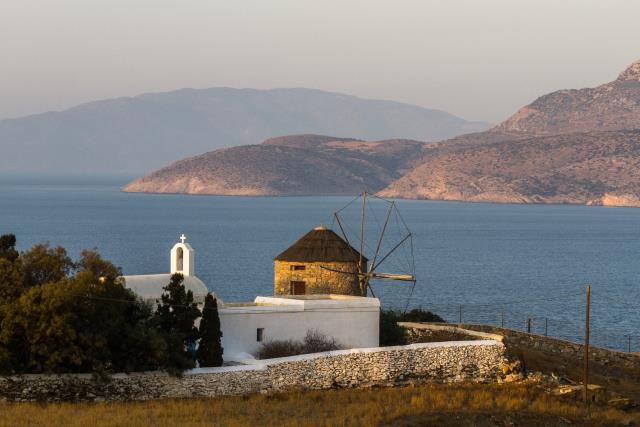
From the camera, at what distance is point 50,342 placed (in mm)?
32406

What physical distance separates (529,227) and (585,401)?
155 metres

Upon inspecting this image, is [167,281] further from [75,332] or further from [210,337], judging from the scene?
[75,332]

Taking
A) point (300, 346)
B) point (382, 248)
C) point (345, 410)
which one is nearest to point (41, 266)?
point (300, 346)

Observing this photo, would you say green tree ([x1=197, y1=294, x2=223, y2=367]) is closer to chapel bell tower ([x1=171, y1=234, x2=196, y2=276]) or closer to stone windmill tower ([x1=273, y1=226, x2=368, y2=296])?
chapel bell tower ([x1=171, y1=234, x2=196, y2=276])

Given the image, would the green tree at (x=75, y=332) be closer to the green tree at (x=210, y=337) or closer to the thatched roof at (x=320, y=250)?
the green tree at (x=210, y=337)

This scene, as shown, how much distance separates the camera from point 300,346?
38312mm

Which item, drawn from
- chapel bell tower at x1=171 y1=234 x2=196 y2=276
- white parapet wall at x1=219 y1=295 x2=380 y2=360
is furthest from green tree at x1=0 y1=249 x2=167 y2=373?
chapel bell tower at x1=171 y1=234 x2=196 y2=276

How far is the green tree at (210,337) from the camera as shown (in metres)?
35.5

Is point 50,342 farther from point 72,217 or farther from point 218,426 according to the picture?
point 72,217

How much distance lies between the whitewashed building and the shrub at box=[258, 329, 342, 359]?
0.55ft

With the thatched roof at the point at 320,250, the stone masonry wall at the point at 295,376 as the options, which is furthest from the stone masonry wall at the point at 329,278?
the stone masonry wall at the point at 295,376

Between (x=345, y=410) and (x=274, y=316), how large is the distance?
699 cm

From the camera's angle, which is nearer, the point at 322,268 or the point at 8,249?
the point at 8,249

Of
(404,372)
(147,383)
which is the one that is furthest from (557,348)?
(147,383)
